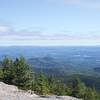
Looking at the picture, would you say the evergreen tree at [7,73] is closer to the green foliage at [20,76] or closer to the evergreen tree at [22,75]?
the green foliage at [20,76]

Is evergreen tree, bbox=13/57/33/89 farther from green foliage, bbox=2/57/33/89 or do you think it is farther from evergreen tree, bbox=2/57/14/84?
evergreen tree, bbox=2/57/14/84

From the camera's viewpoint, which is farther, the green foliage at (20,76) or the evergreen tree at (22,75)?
the green foliage at (20,76)

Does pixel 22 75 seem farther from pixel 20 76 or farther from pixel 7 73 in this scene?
pixel 7 73

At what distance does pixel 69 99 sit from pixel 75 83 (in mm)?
87178

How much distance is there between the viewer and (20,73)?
275 feet

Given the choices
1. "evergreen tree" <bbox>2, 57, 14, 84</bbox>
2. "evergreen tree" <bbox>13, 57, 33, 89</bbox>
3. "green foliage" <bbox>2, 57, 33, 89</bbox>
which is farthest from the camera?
"evergreen tree" <bbox>2, 57, 14, 84</bbox>

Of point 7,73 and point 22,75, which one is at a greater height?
point 22,75

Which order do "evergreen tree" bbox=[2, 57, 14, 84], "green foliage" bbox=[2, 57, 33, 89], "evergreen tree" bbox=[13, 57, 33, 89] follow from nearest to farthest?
"evergreen tree" bbox=[13, 57, 33, 89] < "green foliage" bbox=[2, 57, 33, 89] < "evergreen tree" bbox=[2, 57, 14, 84]

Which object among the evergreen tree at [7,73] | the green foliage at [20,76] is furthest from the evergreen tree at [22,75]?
the evergreen tree at [7,73]

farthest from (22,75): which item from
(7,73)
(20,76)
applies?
(7,73)

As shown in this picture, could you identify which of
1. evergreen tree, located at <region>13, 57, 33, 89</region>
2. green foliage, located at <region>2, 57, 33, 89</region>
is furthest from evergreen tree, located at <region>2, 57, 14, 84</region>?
evergreen tree, located at <region>13, 57, 33, 89</region>

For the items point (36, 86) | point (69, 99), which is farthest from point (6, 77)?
point (69, 99)

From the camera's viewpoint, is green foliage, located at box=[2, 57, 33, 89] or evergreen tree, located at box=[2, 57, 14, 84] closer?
green foliage, located at box=[2, 57, 33, 89]

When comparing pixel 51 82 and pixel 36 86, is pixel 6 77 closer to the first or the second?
pixel 36 86
